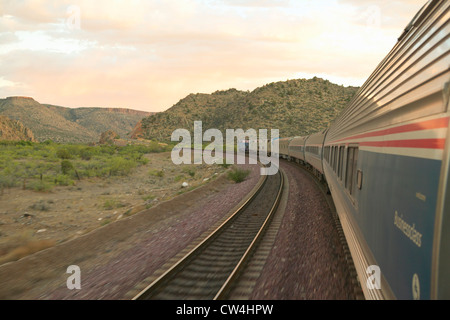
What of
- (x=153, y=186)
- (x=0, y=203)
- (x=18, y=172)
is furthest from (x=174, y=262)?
(x=18, y=172)

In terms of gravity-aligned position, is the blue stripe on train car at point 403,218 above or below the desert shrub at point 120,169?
above

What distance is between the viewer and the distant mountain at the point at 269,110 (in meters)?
85.8

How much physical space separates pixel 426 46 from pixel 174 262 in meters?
6.71

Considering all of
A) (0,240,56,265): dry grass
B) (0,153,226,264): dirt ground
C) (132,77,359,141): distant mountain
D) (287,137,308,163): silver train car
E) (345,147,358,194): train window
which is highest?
(132,77,359,141): distant mountain

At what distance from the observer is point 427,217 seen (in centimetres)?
237

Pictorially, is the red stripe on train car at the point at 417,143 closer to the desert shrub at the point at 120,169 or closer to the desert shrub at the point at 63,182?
the desert shrub at the point at 63,182

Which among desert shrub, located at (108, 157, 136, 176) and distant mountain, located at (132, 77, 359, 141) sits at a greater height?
distant mountain, located at (132, 77, 359, 141)

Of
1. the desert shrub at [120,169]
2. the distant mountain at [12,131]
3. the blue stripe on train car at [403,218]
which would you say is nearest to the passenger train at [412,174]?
the blue stripe on train car at [403,218]

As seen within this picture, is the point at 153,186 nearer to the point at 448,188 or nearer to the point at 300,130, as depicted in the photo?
the point at 448,188
